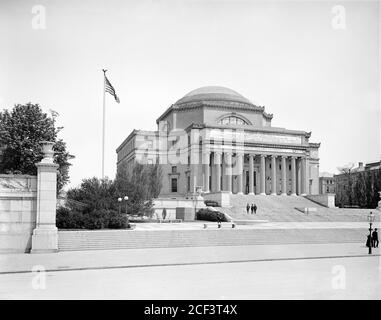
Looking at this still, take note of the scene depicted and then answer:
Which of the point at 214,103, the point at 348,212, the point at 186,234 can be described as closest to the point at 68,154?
the point at 186,234

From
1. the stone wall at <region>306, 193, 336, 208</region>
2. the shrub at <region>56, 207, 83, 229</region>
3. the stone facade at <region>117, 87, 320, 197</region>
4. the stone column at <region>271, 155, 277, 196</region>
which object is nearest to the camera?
the shrub at <region>56, 207, 83, 229</region>

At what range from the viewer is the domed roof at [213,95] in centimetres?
7681

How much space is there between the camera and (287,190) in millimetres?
71750

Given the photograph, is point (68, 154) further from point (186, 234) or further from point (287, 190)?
point (287, 190)

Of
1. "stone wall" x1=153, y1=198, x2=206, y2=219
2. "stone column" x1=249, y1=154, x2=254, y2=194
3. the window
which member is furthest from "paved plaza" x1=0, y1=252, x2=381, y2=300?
the window

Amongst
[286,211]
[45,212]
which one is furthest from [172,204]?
[45,212]

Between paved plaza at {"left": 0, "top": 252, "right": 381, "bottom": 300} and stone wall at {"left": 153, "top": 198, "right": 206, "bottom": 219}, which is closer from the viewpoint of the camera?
paved plaza at {"left": 0, "top": 252, "right": 381, "bottom": 300}

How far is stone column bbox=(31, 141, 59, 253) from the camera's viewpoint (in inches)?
851

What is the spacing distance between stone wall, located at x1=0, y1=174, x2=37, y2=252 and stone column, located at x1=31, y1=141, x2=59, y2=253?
36cm

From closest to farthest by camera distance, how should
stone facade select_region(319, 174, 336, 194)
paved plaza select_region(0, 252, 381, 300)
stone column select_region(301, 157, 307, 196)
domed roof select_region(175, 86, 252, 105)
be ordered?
paved plaza select_region(0, 252, 381, 300), stone column select_region(301, 157, 307, 196), domed roof select_region(175, 86, 252, 105), stone facade select_region(319, 174, 336, 194)

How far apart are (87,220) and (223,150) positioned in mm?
38345

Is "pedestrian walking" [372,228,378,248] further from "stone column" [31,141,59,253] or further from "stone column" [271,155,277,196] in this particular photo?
"stone column" [271,155,277,196]

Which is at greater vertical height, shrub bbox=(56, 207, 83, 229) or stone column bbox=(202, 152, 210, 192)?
stone column bbox=(202, 152, 210, 192)

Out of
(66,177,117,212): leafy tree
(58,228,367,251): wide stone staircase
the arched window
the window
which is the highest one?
the arched window
